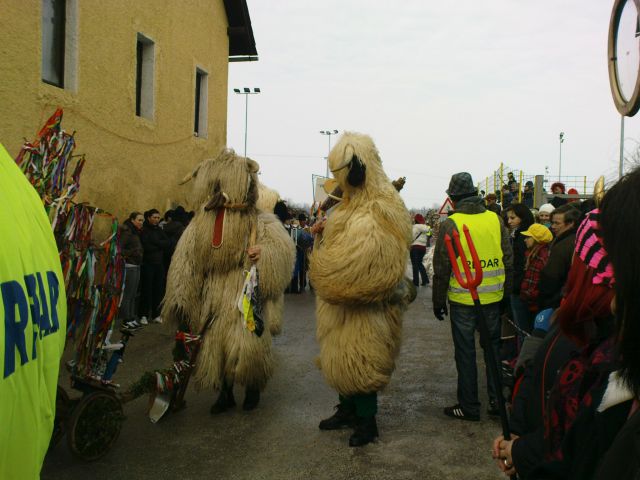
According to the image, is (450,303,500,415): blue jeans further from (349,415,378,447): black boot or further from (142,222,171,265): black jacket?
(142,222,171,265): black jacket

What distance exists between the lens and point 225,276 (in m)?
4.79

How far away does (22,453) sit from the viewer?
58.6 inches

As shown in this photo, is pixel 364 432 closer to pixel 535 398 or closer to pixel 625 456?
pixel 535 398

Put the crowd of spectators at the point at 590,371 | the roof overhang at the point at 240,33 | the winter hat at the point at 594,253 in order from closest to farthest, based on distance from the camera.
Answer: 1. the crowd of spectators at the point at 590,371
2. the winter hat at the point at 594,253
3. the roof overhang at the point at 240,33

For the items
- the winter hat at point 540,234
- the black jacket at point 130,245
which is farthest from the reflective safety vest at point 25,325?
the black jacket at point 130,245

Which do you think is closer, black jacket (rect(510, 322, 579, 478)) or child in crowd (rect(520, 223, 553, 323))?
black jacket (rect(510, 322, 579, 478))

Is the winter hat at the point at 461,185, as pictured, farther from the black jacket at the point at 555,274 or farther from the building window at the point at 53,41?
the building window at the point at 53,41

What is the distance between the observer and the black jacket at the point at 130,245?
8742 mm

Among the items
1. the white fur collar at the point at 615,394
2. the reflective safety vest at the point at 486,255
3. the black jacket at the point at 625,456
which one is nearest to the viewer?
the black jacket at the point at 625,456

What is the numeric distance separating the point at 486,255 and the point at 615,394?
3407mm

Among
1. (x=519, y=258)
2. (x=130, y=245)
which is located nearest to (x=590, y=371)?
(x=519, y=258)

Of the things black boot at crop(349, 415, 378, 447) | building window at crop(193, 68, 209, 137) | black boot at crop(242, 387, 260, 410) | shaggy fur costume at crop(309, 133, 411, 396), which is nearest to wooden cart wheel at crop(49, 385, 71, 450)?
black boot at crop(242, 387, 260, 410)

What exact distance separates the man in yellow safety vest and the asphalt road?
24 centimetres

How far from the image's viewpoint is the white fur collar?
134 cm
